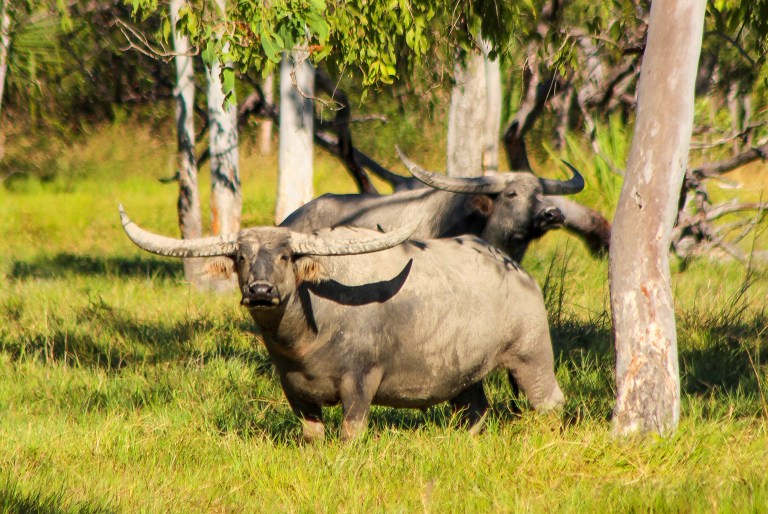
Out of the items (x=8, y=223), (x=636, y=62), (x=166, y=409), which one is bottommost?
(x=8, y=223)

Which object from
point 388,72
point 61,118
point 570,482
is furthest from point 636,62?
point 61,118

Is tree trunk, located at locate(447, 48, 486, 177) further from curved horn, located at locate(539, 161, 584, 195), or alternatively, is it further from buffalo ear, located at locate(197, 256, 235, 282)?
buffalo ear, located at locate(197, 256, 235, 282)

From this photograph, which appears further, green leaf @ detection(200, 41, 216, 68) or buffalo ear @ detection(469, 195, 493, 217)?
buffalo ear @ detection(469, 195, 493, 217)

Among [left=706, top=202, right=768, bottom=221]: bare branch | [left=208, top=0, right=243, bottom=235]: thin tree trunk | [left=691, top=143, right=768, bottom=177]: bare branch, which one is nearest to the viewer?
[left=691, top=143, right=768, bottom=177]: bare branch

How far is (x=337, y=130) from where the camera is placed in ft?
37.4

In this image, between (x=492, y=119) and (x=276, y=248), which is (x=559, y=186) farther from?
(x=492, y=119)

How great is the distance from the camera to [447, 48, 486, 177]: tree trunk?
1267cm

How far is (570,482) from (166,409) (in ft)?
8.98

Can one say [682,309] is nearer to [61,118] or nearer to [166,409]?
[166,409]

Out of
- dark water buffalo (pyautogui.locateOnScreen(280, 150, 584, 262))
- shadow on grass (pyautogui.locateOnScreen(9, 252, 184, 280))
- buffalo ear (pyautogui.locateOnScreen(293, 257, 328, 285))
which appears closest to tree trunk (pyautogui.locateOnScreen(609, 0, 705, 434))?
buffalo ear (pyautogui.locateOnScreen(293, 257, 328, 285))

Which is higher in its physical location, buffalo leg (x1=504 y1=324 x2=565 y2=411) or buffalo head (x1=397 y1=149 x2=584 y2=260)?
buffalo head (x1=397 y1=149 x2=584 y2=260)

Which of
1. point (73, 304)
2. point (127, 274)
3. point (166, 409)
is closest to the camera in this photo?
point (166, 409)

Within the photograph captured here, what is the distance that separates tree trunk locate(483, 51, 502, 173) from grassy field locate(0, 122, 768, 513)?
7.16ft

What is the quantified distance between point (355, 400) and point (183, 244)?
1284 millimetres
